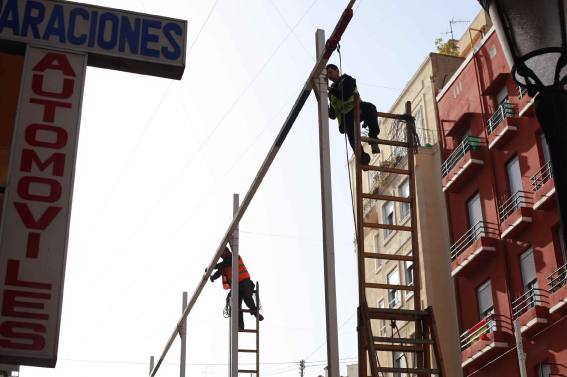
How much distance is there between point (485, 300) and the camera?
31.8 m

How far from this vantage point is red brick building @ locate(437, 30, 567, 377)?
27.8 m

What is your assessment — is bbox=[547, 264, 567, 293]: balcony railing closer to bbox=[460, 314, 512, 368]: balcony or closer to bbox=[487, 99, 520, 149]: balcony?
bbox=[460, 314, 512, 368]: balcony

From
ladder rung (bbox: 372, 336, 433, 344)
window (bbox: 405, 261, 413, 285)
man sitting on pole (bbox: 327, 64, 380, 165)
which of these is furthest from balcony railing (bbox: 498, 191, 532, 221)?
ladder rung (bbox: 372, 336, 433, 344)

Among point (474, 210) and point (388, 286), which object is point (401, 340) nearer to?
point (388, 286)

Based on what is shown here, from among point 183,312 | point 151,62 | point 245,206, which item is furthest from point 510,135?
point 151,62

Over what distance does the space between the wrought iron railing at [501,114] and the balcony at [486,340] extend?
6.60 m

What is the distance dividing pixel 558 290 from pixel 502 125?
21.8 feet

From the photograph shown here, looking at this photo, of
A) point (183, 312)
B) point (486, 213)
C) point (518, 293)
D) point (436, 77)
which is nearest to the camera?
point (183, 312)

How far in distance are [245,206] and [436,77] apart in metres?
21.9

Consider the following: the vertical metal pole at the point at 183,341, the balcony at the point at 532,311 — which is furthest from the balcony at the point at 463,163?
the vertical metal pole at the point at 183,341

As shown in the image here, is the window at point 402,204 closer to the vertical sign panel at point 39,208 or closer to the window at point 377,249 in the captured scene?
the window at point 377,249

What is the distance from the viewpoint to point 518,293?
97.3 feet

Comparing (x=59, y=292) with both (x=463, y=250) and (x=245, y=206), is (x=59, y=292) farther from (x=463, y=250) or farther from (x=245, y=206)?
(x=463, y=250)

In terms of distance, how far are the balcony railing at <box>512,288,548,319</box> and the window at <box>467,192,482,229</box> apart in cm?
435
